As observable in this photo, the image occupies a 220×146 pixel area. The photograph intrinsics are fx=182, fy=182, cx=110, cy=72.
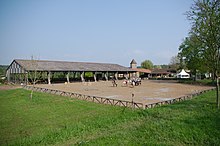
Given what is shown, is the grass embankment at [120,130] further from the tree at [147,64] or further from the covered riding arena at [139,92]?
the tree at [147,64]

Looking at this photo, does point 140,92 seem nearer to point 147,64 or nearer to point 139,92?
point 139,92

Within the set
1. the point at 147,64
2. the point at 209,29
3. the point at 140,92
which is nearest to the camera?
the point at 209,29

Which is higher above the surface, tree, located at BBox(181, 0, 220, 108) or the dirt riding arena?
tree, located at BBox(181, 0, 220, 108)

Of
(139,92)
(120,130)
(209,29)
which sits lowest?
(120,130)

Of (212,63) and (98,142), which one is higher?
(212,63)

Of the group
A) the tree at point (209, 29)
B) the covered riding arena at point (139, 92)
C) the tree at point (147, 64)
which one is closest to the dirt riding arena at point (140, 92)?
the covered riding arena at point (139, 92)

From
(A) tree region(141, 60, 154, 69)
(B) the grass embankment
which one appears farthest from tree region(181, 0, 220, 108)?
(A) tree region(141, 60, 154, 69)

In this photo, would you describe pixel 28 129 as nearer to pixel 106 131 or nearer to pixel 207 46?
pixel 106 131

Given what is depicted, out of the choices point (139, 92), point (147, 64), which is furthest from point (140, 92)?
point (147, 64)

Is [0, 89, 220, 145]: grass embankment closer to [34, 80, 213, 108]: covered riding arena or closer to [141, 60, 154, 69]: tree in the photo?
[34, 80, 213, 108]: covered riding arena

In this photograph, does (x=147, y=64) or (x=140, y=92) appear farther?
(x=147, y=64)

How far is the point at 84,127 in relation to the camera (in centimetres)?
769

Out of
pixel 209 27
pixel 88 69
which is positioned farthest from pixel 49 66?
pixel 209 27

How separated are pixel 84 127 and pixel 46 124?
7.24ft
